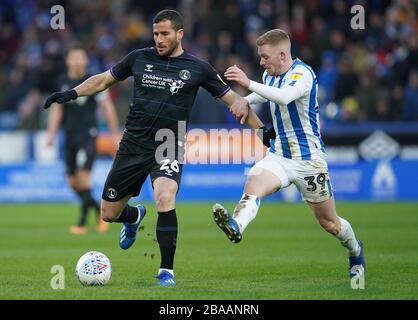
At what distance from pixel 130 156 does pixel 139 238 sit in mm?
5031

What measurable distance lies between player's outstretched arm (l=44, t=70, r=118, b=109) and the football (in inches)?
63.9

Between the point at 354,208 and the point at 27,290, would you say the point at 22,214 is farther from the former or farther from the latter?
the point at 27,290

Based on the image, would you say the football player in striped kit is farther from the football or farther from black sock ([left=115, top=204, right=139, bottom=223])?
black sock ([left=115, top=204, right=139, bottom=223])

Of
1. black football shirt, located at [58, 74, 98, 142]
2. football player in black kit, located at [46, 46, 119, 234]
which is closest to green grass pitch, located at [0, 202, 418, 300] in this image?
football player in black kit, located at [46, 46, 119, 234]

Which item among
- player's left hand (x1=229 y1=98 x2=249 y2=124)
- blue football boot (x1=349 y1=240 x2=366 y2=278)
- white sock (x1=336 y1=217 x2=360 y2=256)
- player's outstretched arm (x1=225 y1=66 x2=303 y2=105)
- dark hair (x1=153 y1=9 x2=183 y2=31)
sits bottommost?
blue football boot (x1=349 y1=240 x2=366 y2=278)

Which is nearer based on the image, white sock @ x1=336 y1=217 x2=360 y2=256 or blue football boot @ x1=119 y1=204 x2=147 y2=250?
white sock @ x1=336 y1=217 x2=360 y2=256

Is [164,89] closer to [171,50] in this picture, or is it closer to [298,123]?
[171,50]

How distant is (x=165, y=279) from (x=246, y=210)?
1025mm

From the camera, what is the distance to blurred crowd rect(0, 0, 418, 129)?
2069 centimetres

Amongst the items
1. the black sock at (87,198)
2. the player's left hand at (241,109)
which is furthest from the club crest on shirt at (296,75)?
the black sock at (87,198)

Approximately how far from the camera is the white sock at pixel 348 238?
8805 millimetres

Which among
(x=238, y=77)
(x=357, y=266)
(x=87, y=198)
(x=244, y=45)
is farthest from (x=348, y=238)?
(x=244, y=45)

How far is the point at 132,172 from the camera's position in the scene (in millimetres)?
9086

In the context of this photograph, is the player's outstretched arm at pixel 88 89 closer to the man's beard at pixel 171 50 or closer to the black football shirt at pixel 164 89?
the black football shirt at pixel 164 89
